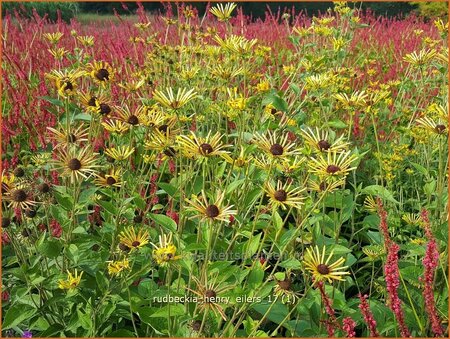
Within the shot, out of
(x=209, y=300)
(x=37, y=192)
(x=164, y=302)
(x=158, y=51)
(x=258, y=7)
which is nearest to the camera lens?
(x=209, y=300)

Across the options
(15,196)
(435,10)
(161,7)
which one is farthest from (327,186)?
(161,7)

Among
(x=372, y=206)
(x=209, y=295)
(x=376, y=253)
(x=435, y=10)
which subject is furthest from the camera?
(x=435, y=10)

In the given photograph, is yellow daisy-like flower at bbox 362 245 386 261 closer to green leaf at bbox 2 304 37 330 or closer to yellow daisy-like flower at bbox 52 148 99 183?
yellow daisy-like flower at bbox 52 148 99 183

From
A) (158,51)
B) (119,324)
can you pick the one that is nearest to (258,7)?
(158,51)

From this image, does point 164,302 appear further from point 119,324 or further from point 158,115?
point 158,115

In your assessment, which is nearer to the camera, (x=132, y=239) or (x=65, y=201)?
(x=132, y=239)

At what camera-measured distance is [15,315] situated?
1418 millimetres

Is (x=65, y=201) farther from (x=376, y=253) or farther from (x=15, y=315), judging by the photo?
(x=376, y=253)

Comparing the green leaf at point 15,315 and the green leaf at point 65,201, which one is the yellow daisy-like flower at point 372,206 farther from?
the green leaf at point 15,315

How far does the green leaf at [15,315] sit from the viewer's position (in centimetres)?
140

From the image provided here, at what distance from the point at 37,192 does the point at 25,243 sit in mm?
228

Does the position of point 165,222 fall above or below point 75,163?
below

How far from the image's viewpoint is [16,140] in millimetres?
2729

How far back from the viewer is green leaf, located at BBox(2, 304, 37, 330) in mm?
1397
